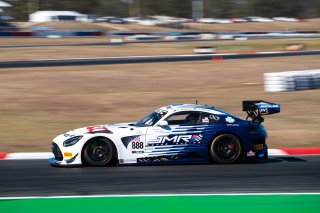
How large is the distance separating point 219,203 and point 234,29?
90313 millimetres

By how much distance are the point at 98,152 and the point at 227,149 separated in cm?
244

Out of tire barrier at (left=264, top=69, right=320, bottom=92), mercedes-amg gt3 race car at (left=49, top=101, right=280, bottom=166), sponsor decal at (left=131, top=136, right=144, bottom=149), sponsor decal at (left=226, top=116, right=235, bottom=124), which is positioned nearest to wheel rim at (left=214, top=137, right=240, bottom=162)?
mercedes-amg gt3 race car at (left=49, top=101, right=280, bottom=166)

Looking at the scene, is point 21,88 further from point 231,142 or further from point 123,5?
point 123,5

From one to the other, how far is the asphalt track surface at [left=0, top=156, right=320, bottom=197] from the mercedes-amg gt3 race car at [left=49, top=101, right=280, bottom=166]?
195mm

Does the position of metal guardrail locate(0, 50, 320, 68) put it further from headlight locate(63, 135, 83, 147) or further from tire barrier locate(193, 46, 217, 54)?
headlight locate(63, 135, 83, 147)

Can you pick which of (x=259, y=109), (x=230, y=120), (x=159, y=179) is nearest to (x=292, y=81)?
(x=259, y=109)

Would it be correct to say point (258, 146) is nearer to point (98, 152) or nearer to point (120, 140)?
point (120, 140)

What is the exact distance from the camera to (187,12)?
164750 millimetres

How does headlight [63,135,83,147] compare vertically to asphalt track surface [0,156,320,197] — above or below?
above

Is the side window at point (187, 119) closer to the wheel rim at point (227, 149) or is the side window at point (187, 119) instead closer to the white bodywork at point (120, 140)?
the white bodywork at point (120, 140)

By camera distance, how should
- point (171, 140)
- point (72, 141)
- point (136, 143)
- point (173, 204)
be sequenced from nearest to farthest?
1. point (173, 204)
2. point (72, 141)
3. point (136, 143)
4. point (171, 140)

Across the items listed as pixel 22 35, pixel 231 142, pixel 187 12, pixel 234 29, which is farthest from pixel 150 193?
pixel 187 12

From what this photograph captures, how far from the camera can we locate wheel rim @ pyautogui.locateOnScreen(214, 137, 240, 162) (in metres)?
→ 11.2

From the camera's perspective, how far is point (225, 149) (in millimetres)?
11305
